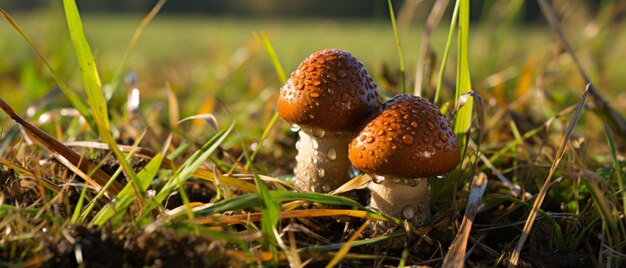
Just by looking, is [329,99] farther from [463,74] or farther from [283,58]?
[283,58]

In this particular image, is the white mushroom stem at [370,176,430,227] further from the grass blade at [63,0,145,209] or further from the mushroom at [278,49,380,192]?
the grass blade at [63,0,145,209]

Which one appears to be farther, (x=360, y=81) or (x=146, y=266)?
(x=360, y=81)

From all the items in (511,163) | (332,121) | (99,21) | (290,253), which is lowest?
(99,21)

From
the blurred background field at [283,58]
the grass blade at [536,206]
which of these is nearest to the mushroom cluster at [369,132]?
the grass blade at [536,206]

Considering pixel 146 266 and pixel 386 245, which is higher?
pixel 146 266

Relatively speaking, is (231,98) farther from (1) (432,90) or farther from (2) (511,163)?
(2) (511,163)

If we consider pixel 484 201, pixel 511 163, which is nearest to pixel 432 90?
pixel 511 163

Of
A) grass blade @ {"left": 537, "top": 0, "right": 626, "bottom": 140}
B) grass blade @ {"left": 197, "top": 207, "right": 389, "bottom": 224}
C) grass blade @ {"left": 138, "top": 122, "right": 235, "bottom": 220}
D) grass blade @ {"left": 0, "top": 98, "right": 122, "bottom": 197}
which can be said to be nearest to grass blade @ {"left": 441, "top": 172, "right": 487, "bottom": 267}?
grass blade @ {"left": 197, "top": 207, "right": 389, "bottom": 224}
